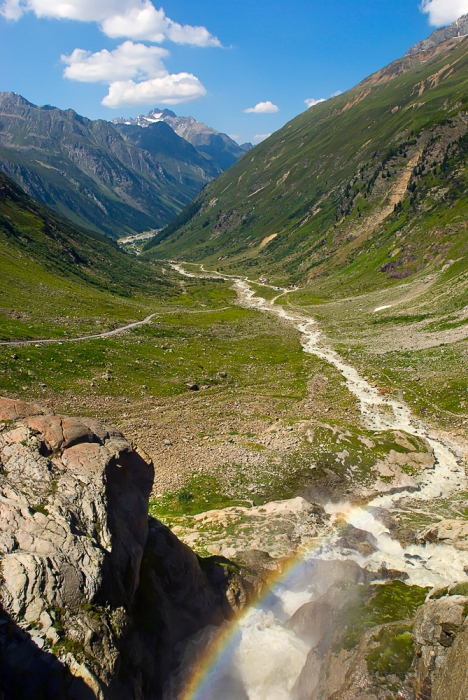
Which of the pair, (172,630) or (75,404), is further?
(75,404)

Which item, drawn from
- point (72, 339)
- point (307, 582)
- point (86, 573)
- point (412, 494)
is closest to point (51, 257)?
point (72, 339)

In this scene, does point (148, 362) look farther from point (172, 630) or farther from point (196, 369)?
point (172, 630)

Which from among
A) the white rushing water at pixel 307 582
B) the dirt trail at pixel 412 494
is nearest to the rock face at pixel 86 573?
the white rushing water at pixel 307 582

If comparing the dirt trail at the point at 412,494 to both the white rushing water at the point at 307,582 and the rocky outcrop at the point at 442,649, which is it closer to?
the white rushing water at the point at 307,582

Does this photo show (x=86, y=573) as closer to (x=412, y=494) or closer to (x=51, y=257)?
(x=412, y=494)

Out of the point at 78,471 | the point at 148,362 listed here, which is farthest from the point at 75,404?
the point at 78,471

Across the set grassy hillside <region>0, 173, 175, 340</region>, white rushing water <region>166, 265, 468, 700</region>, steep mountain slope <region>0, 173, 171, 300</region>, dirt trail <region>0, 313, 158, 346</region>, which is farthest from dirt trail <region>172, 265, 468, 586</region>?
steep mountain slope <region>0, 173, 171, 300</region>
